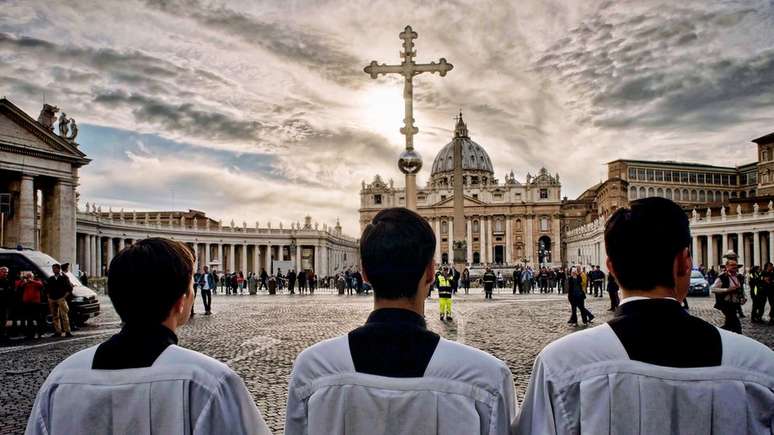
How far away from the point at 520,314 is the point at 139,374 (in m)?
18.7

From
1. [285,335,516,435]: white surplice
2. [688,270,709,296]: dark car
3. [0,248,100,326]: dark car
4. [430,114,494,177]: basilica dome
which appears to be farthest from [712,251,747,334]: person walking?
[430,114,494,177]: basilica dome

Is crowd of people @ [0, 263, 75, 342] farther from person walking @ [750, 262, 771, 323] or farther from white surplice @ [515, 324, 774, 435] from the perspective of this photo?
person walking @ [750, 262, 771, 323]

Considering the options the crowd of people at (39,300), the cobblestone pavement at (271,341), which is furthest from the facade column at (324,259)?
the crowd of people at (39,300)

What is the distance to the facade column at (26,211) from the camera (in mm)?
35312

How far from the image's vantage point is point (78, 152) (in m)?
37.9

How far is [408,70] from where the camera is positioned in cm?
1460

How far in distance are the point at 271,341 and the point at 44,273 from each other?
339 inches

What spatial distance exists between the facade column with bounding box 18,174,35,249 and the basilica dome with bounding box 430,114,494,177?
102 m

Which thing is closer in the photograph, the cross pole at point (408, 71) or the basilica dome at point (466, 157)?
the cross pole at point (408, 71)

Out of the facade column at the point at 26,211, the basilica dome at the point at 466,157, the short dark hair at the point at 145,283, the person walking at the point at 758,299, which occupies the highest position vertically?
the basilica dome at the point at 466,157

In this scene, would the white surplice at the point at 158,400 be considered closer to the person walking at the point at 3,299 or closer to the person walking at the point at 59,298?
the person walking at the point at 59,298

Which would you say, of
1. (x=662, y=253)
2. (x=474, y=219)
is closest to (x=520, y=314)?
(x=662, y=253)

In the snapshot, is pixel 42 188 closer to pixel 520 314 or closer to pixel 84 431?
pixel 520 314

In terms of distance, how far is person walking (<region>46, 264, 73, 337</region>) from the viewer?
48.2ft
